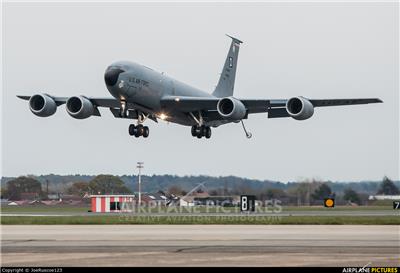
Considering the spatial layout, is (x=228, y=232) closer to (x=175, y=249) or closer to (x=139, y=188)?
(x=175, y=249)

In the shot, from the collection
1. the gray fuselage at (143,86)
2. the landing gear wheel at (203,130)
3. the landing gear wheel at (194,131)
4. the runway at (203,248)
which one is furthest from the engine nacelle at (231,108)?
the runway at (203,248)

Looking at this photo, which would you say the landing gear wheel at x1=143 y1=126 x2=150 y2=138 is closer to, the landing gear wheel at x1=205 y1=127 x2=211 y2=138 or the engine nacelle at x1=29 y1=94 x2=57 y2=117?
the landing gear wheel at x1=205 y1=127 x2=211 y2=138

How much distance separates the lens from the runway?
20.7 metres

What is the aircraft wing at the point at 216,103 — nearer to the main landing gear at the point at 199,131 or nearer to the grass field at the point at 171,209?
the main landing gear at the point at 199,131

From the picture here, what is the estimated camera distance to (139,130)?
171 ft

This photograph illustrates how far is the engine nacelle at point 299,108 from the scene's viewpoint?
4847cm

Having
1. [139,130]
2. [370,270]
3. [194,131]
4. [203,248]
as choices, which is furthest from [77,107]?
[370,270]

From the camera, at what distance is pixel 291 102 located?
48.9 m

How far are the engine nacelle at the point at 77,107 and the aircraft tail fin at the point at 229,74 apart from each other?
51.7 ft

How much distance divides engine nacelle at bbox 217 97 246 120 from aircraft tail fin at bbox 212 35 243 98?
1379 cm

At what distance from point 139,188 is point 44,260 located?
4003 centimetres

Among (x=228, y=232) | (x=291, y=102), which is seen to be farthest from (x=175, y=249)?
(x=291, y=102)

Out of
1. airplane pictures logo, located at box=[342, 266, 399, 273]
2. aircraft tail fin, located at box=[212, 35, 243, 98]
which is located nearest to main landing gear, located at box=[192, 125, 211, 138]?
aircraft tail fin, located at box=[212, 35, 243, 98]

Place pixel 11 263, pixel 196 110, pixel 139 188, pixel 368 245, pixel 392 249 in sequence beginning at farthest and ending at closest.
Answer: pixel 139 188 < pixel 196 110 < pixel 368 245 < pixel 392 249 < pixel 11 263
